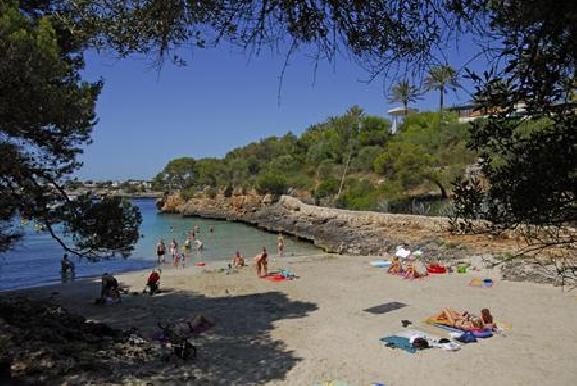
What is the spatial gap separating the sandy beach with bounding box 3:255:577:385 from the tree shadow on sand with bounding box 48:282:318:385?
0.09ft

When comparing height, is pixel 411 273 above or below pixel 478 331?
above

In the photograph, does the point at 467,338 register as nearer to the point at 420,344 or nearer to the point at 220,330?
the point at 420,344

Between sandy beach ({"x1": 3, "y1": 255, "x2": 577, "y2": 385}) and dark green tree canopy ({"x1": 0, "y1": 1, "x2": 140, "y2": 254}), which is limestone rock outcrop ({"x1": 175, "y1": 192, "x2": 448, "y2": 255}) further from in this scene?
dark green tree canopy ({"x1": 0, "y1": 1, "x2": 140, "y2": 254})

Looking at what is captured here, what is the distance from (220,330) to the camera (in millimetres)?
12047

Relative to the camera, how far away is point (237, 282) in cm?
1900

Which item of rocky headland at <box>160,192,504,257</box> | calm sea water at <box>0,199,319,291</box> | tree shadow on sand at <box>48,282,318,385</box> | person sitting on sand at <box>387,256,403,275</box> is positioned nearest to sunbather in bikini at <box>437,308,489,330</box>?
rocky headland at <box>160,192,504,257</box>

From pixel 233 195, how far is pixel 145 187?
10152cm

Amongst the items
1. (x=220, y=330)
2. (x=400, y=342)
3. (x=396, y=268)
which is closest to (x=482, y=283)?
(x=396, y=268)

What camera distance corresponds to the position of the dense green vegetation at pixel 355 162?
137 feet

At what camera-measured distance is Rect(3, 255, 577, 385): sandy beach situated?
8.88 meters

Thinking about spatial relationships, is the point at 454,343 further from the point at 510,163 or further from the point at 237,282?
the point at 237,282

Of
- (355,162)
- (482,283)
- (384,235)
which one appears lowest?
(482,283)

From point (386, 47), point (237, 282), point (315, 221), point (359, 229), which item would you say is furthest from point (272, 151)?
point (386, 47)

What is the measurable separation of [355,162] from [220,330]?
47.0 m
